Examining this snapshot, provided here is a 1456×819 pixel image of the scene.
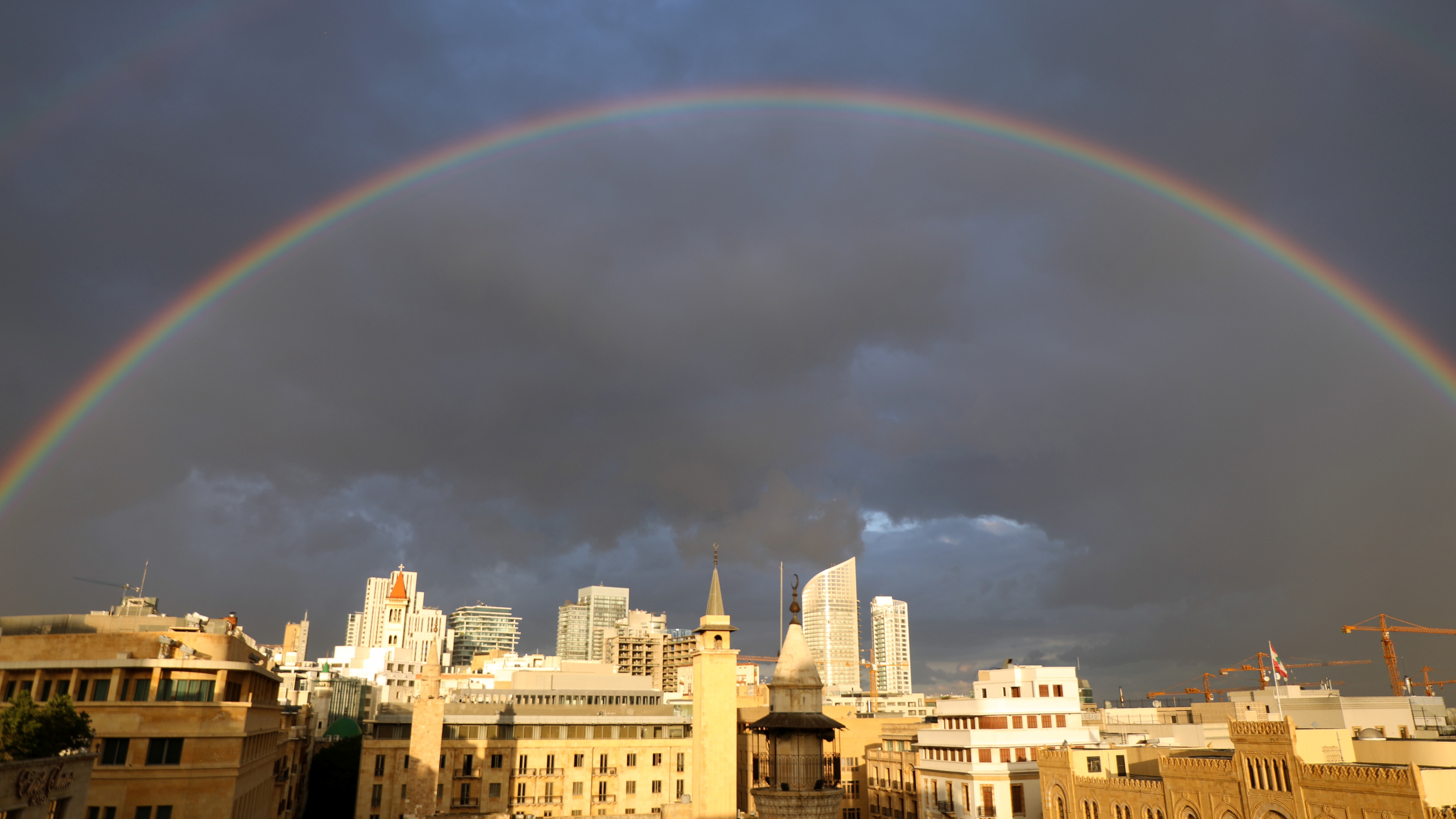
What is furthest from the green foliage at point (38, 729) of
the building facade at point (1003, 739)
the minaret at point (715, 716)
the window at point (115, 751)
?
the building facade at point (1003, 739)

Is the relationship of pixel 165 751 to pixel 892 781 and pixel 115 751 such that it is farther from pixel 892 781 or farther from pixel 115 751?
pixel 892 781

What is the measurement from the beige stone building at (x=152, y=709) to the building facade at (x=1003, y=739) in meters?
63.1

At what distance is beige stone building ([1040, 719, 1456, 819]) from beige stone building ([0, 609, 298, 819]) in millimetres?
64193

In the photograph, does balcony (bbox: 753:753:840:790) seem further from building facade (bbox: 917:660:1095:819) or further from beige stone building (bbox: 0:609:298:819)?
building facade (bbox: 917:660:1095:819)

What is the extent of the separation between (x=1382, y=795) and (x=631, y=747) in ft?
290

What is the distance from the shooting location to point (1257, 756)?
52219 mm

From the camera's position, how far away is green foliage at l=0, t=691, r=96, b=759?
4709 centimetres

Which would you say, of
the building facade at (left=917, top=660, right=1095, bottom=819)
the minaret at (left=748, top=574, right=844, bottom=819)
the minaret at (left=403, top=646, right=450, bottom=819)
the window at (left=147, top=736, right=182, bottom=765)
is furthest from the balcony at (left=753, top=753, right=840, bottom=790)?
the minaret at (left=403, top=646, right=450, bottom=819)

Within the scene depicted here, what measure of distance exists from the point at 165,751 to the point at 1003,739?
70264 mm

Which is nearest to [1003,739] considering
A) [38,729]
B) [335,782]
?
[38,729]

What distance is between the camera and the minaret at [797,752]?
35.9m

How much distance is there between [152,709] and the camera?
60.7m

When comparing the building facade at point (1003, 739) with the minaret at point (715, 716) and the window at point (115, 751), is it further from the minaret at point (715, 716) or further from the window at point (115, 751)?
the window at point (115, 751)

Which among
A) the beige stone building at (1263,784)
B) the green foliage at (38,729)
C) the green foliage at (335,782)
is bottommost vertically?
the green foliage at (335,782)
